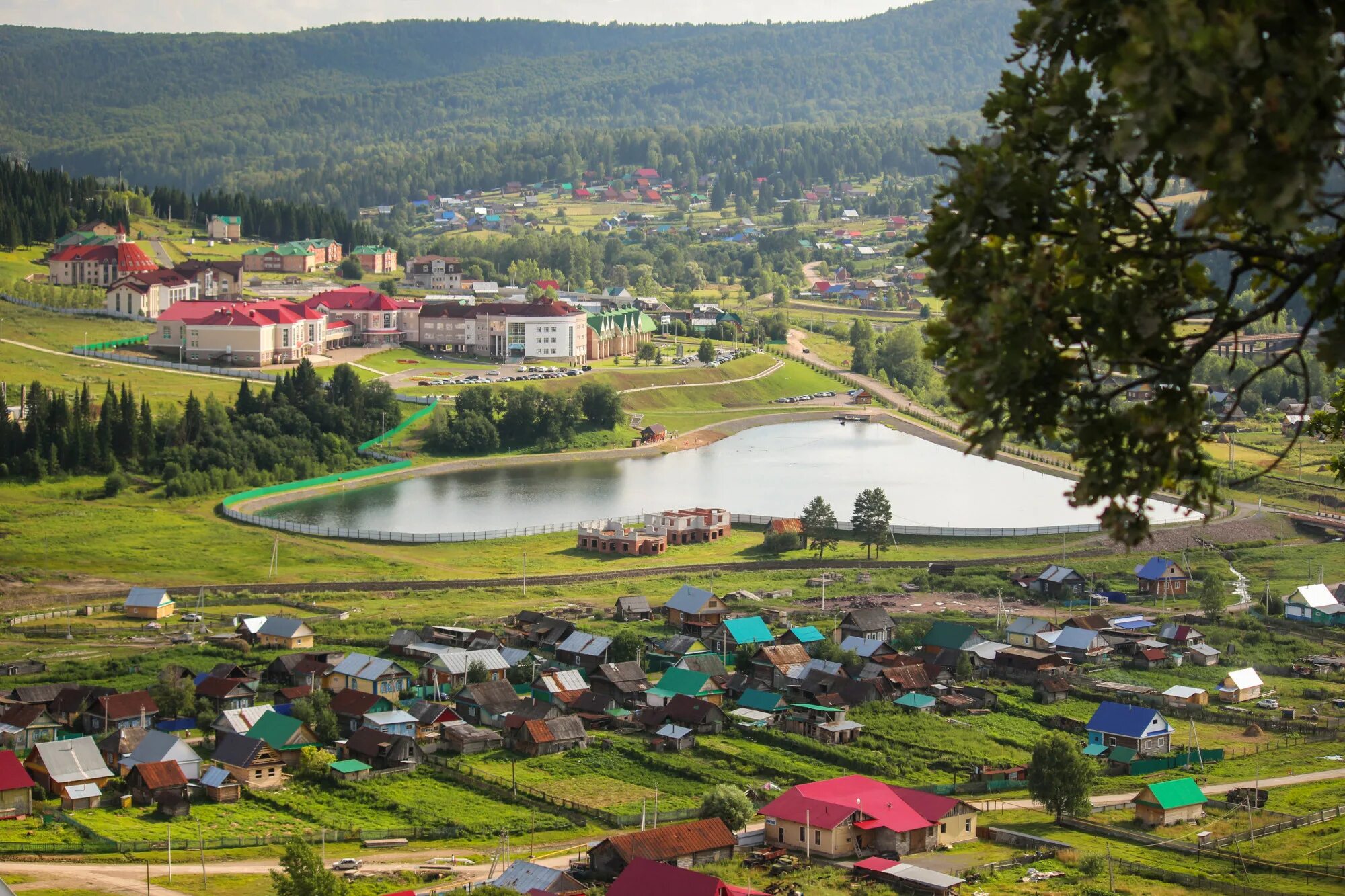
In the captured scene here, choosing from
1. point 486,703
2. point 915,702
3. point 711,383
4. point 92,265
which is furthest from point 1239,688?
point 92,265

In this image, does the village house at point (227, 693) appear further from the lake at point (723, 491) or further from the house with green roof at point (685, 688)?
the lake at point (723, 491)

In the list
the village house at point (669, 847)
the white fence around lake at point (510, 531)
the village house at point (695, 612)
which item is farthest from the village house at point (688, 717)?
the white fence around lake at point (510, 531)

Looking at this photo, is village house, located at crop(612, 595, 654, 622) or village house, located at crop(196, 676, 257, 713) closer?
village house, located at crop(196, 676, 257, 713)

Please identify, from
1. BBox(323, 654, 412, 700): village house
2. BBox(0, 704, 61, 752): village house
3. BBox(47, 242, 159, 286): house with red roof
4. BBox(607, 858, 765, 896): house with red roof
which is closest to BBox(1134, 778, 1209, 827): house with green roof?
BBox(607, 858, 765, 896): house with red roof

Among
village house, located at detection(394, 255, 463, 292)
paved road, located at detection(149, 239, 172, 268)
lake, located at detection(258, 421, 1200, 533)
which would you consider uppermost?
paved road, located at detection(149, 239, 172, 268)

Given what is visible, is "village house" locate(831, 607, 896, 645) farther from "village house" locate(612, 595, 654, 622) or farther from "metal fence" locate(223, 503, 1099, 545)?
"metal fence" locate(223, 503, 1099, 545)

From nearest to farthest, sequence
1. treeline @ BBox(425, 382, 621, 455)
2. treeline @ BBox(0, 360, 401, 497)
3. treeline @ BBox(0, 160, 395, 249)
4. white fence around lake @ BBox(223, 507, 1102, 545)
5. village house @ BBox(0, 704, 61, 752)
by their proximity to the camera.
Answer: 1. village house @ BBox(0, 704, 61, 752)
2. white fence around lake @ BBox(223, 507, 1102, 545)
3. treeline @ BBox(0, 360, 401, 497)
4. treeline @ BBox(425, 382, 621, 455)
5. treeline @ BBox(0, 160, 395, 249)
